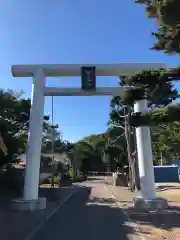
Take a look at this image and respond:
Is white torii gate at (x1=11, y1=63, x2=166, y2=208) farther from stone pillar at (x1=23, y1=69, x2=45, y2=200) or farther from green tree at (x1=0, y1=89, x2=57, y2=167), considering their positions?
green tree at (x1=0, y1=89, x2=57, y2=167)

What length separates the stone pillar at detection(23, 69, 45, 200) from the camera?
16.8 metres

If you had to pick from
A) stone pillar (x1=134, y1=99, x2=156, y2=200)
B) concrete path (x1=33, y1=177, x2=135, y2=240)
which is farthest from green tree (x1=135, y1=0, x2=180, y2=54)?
stone pillar (x1=134, y1=99, x2=156, y2=200)

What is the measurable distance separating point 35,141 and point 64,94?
3.01m

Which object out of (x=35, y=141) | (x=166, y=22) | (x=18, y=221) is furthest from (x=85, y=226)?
(x=166, y=22)

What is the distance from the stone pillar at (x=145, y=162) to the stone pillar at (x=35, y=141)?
500 centimetres

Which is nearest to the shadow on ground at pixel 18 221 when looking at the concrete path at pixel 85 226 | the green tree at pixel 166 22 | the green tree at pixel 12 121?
the concrete path at pixel 85 226

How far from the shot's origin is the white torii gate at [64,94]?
1719cm

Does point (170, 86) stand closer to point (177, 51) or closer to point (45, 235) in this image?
point (177, 51)

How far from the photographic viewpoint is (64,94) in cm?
1838

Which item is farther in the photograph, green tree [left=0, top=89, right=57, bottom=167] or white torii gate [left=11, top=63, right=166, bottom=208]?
green tree [left=0, top=89, right=57, bottom=167]

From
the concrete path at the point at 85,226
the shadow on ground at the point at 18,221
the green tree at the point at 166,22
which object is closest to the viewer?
the green tree at the point at 166,22

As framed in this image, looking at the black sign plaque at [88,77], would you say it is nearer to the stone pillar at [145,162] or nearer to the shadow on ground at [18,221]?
the stone pillar at [145,162]

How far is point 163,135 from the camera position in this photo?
133 feet

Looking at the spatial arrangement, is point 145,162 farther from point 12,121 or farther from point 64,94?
point 12,121
